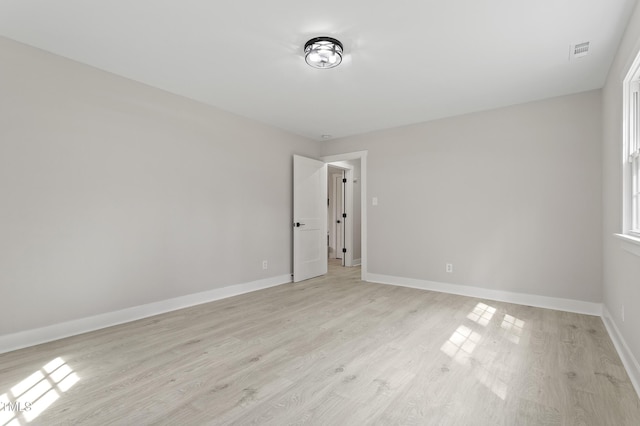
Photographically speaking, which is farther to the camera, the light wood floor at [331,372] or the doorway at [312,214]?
the doorway at [312,214]

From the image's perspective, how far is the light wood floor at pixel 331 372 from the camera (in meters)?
1.63

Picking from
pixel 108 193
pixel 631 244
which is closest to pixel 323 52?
pixel 108 193

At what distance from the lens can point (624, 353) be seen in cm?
220

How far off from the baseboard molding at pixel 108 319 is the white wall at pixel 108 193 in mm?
56

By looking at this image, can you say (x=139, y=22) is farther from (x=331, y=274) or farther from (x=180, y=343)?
(x=331, y=274)

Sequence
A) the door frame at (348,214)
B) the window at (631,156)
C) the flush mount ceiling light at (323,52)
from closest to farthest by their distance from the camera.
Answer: the window at (631,156) < the flush mount ceiling light at (323,52) < the door frame at (348,214)

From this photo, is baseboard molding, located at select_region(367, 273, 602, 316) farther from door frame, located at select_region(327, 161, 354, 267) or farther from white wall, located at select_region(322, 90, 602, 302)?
door frame, located at select_region(327, 161, 354, 267)

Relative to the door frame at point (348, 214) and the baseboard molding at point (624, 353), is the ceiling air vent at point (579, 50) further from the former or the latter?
the door frame at point (348, 214)

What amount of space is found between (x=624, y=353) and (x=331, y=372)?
2.14 meters

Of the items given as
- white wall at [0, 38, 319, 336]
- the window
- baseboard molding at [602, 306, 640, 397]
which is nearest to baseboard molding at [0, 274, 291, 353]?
white wall at [0, 38, 319, 336]

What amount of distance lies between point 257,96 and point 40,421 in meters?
3.17

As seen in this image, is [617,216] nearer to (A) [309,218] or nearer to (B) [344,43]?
(B) [344,43]

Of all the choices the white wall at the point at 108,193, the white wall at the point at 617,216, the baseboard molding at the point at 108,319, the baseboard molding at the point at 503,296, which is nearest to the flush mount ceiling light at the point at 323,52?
the white wall at the point at 108,193

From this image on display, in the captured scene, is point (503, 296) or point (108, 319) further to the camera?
point (503, 296)
